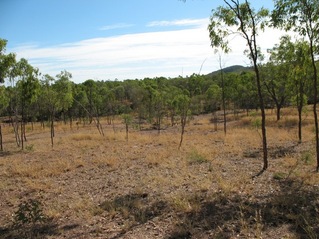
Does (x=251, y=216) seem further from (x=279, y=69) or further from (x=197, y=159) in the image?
(x=279, y=69)

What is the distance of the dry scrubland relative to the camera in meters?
6.68

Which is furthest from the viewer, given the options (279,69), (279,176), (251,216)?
(279,69)

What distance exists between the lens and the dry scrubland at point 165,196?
668 centimetres

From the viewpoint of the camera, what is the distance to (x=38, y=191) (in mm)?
10273

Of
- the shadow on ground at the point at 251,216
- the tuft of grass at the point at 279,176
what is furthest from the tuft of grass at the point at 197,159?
the shadow on ground at the point at 251,216

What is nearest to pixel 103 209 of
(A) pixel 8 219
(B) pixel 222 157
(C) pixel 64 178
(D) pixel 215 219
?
(A) pixel 8 219

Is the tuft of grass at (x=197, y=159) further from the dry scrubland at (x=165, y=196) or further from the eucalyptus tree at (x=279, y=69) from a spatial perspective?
the eucalyptus tree at (x=279, y=69)

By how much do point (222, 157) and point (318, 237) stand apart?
346 inches

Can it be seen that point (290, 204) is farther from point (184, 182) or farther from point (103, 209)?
point (103, 209)

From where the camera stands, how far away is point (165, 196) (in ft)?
29.3

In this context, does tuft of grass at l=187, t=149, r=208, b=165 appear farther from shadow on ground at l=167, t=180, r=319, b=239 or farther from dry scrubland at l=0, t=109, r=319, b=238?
shadow on ground at l=167, t=180, r=319, b=239

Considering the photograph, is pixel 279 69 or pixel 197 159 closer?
pixel 197 159

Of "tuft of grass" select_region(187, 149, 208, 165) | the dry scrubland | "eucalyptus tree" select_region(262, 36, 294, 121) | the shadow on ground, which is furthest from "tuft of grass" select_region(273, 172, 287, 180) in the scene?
"eucalyptus tree" select_region(262, 36, 294, 121)

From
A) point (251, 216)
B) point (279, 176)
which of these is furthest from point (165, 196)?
point (279, 176)
